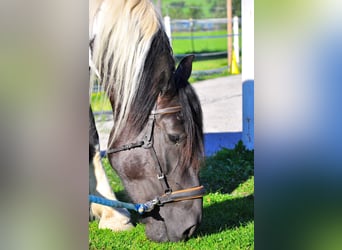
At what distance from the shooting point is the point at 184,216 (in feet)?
8.53

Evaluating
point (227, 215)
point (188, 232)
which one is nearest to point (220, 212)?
point (227, 215)

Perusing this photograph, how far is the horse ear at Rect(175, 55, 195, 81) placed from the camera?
2602 mm

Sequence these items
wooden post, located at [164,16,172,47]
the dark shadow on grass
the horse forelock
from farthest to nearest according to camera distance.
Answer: the dark shadow on grass, wooden post, located at [164,16,172,47], the horse forelock

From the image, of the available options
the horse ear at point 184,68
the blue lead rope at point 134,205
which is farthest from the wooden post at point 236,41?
the blue lead rope at point 134,205

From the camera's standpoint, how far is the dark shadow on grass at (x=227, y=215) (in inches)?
109

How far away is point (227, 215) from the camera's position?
288cm

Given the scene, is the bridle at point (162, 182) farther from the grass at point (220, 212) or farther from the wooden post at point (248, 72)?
the wooden post at point (248, 72)

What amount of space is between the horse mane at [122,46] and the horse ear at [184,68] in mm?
158

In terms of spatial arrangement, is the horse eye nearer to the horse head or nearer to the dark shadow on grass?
the horse head

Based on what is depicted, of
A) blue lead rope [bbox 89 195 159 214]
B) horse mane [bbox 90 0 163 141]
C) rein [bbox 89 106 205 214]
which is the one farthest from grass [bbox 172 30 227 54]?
blue lead rope [bbox 89 195 159 214]

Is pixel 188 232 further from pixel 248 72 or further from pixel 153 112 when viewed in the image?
pixel 248 72
